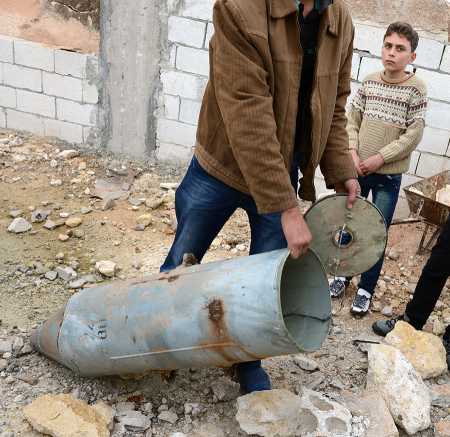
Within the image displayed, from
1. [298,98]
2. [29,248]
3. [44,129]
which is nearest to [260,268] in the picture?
[298,98]

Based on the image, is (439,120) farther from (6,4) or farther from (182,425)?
(6,4)

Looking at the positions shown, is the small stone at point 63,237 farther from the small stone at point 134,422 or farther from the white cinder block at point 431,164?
the white cinder block at point 431,164

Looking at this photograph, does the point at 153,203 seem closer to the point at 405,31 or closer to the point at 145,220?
the point at 145,220

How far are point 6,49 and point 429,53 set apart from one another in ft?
12.1

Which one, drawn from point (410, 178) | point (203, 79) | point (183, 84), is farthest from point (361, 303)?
point (183, 84)

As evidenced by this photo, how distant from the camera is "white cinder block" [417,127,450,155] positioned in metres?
4.40

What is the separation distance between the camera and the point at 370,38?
4.37 metres

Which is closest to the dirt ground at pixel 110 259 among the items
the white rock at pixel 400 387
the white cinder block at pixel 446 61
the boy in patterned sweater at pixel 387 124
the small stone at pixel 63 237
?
the small stone at pixel 63 237

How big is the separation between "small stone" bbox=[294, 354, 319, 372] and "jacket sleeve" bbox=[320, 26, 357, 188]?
3.20ft

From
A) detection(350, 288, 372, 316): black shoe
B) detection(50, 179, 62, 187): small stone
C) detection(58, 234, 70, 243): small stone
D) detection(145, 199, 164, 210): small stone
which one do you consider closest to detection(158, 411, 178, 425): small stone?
detection(350, 288, 372, 316): black shoe

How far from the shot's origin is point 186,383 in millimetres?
2709

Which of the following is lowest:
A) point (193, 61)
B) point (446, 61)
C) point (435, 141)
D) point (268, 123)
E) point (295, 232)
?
point (435, 141)

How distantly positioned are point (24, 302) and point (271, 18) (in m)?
2.22

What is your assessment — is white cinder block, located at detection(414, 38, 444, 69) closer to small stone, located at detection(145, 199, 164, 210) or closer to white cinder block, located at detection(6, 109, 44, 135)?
small stone, located at detection(145, 199, 164, 210)
